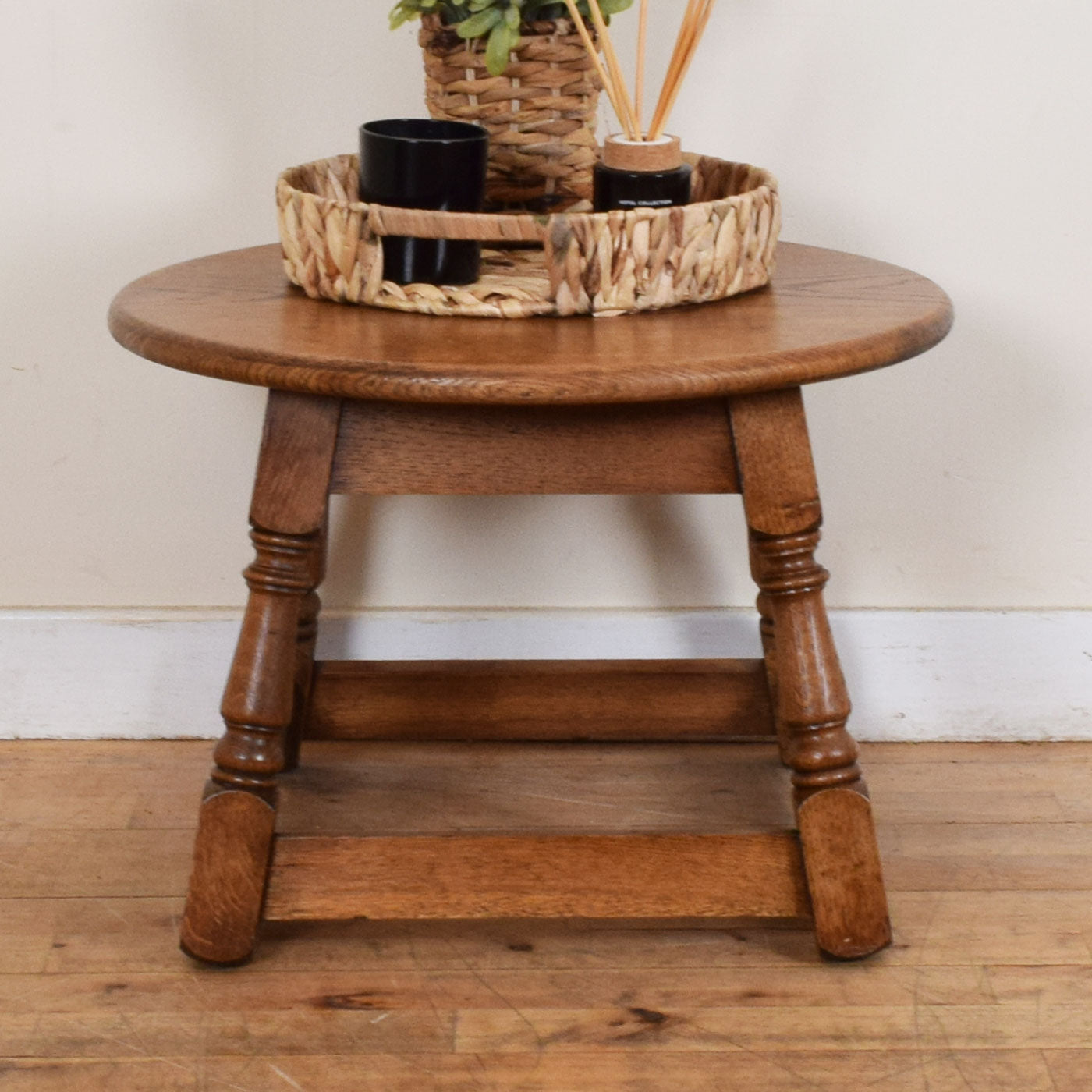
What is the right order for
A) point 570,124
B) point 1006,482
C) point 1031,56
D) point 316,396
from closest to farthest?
1. point 316,396
2. point 570,124
3. point 1031,56
4. point 1006,482

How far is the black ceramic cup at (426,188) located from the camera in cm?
93

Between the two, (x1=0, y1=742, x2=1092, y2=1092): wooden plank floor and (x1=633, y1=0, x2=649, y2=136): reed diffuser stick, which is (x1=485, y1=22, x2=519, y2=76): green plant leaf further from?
(x1=0, y1=742, x2=1092, y2=1092): wooden plank floor

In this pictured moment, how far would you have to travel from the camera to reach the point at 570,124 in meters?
1.04

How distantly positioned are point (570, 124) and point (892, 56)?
35 cm

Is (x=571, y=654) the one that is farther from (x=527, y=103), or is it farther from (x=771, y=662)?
(x=527, y=103)

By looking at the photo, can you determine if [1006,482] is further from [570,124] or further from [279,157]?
[279,157]

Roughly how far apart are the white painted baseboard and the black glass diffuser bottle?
1.56 feet

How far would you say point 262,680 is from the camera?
0.95 meters

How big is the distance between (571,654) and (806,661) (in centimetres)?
44

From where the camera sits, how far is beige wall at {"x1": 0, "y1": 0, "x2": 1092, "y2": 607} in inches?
47.7

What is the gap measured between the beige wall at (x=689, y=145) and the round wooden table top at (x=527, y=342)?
267mm

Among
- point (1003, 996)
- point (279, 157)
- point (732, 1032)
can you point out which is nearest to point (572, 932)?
point (732, 1032)

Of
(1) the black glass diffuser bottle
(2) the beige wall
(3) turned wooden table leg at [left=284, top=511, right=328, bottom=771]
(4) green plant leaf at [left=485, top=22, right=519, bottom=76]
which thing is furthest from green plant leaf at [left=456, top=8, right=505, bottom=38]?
(3) turned wooden table leg at [left=284, top=511, right=328, bottom=771]

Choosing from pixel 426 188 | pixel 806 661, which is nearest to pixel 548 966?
pixel 806 661
